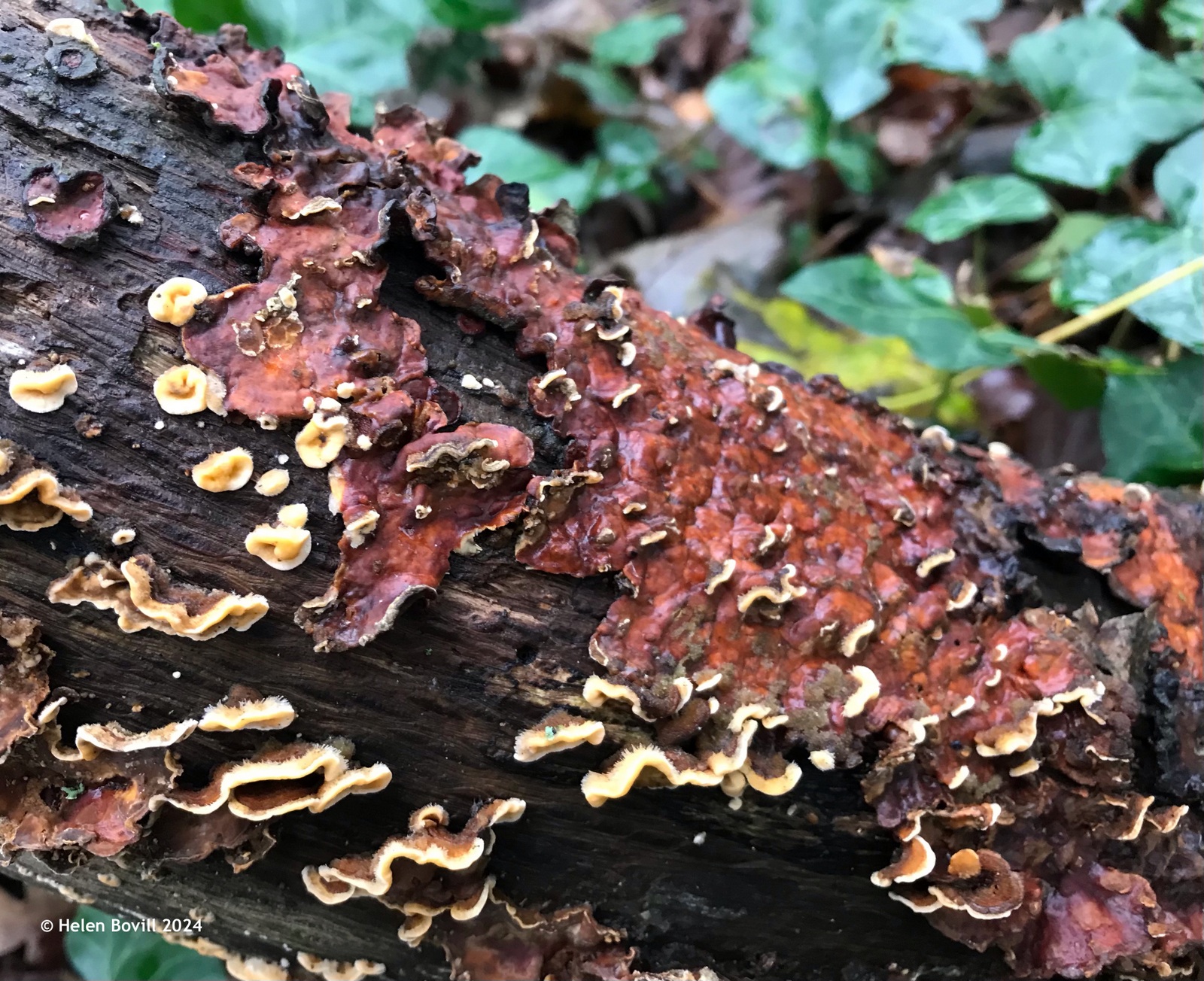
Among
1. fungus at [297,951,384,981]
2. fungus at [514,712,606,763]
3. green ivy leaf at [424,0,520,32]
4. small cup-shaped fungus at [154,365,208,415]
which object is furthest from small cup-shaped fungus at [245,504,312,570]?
green ivy leaf at [424,0,520,32]

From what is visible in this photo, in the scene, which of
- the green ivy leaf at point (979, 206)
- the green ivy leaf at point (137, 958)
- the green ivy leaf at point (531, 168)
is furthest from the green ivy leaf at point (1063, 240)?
the green ivy leaf at point (137, 958)

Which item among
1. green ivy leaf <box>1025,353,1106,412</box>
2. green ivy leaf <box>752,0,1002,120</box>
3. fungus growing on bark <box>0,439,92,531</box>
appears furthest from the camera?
green ivy leaf <box>752,0,1002,120</box>

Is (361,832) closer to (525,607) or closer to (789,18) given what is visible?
(525,607)

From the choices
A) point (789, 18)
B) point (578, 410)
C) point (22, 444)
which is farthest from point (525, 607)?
point (789, 18)

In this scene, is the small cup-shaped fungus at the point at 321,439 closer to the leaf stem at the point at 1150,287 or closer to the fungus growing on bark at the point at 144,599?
the fungus growing on bark at the point at 144,599

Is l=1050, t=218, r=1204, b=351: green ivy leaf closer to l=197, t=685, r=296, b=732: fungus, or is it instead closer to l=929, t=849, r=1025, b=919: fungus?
l=929, t=849, r=1025, b=919: fungus
